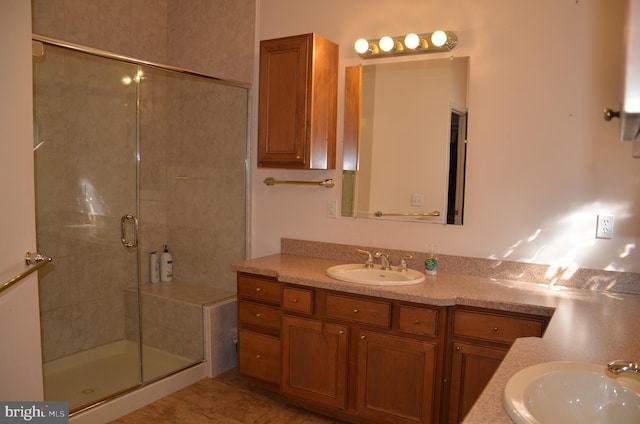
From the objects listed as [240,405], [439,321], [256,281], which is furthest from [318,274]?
[240,405]

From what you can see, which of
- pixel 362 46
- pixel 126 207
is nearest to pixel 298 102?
pixel 362 46

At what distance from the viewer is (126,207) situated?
315 cm

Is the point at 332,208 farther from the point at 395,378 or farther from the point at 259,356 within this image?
the point at 395,378

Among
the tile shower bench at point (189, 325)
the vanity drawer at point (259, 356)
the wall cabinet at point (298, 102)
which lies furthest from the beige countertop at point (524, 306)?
the wall cabinet at point (298, 102)

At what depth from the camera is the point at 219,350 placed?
10.7ft

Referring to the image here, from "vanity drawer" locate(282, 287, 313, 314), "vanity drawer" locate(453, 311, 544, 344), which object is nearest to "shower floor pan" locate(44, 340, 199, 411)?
"vanity drawer" locate(282, 287, 313, 314)

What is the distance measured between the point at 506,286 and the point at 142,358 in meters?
2.17

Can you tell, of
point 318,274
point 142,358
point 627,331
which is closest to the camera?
point 627,331

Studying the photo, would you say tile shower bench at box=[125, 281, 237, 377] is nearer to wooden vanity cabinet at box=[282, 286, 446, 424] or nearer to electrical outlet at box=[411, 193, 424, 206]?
wooden vanity cabinet at box=[282, 286, 446, 424]

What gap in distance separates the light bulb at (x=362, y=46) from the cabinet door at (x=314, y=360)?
5.09 feet

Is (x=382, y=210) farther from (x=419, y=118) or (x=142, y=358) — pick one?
(x=142, y=358)

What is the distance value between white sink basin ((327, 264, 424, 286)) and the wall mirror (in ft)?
1.14

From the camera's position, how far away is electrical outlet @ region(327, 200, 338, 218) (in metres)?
3.15

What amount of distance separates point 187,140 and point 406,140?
1674mm
